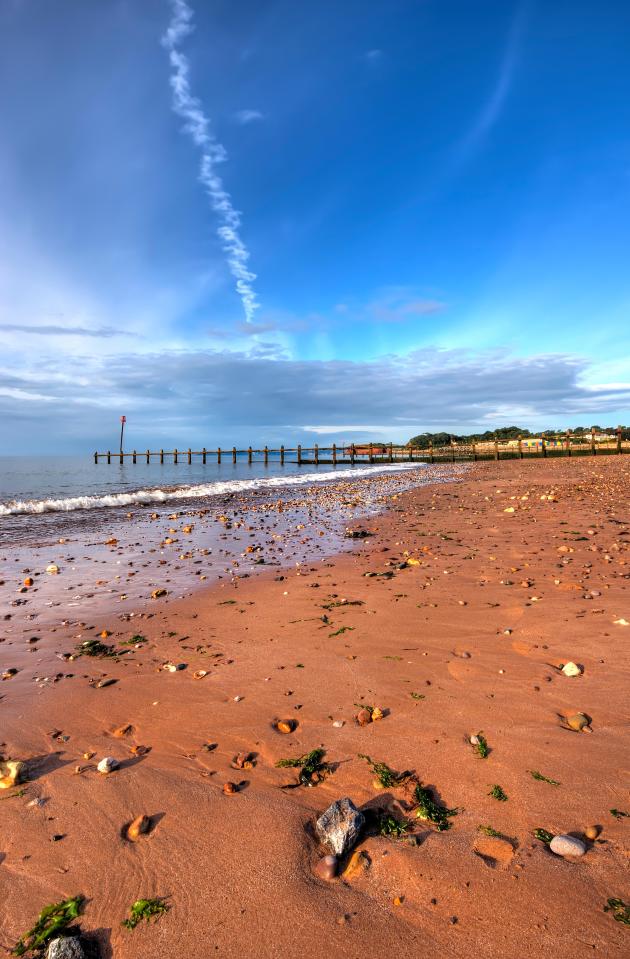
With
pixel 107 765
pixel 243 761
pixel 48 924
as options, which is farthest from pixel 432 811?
pixel 107 765

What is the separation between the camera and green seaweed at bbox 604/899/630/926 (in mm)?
1940

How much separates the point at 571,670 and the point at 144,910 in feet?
12.2

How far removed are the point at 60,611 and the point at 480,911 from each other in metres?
6.60

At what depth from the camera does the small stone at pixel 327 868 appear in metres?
2.26

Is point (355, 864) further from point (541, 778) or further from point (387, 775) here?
point (541, 778)

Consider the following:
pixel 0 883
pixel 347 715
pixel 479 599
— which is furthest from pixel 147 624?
pixel 479 599

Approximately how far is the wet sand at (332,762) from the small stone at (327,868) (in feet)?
0.12

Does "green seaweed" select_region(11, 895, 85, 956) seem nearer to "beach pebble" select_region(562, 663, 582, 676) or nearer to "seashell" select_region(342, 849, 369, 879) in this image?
"seashell" select_region(342, 849, 369, 879)

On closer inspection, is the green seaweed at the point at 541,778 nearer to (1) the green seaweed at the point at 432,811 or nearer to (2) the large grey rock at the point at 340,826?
(1) the green seaweed at the point at 432,811

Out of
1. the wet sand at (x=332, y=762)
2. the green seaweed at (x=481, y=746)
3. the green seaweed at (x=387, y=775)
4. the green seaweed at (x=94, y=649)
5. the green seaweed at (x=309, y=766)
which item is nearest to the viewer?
the wet sand at (x=332, y=762)

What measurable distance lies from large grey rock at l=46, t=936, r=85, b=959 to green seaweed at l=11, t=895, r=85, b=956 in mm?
82

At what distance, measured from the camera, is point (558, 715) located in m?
3.54

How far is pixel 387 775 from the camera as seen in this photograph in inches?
117

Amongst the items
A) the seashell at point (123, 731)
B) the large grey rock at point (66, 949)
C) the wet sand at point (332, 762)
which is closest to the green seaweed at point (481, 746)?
the wet sand at point (332, 762)
